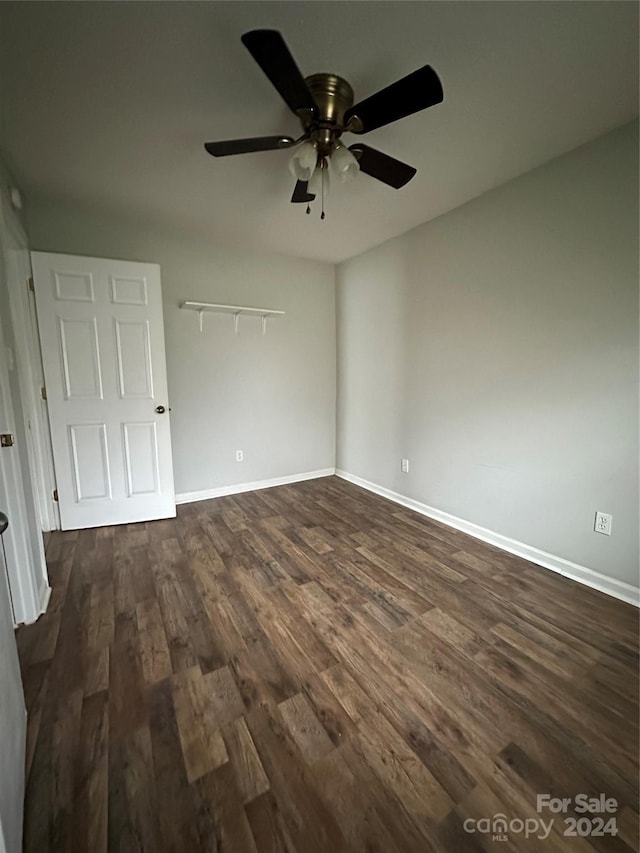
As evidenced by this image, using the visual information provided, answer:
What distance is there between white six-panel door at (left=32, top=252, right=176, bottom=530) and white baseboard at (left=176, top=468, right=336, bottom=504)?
0.40 meters

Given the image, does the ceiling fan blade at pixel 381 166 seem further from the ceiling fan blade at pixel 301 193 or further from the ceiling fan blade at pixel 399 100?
the ceiling fan blade at pixel 301 193

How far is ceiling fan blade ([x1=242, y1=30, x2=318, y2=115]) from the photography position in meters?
1.02

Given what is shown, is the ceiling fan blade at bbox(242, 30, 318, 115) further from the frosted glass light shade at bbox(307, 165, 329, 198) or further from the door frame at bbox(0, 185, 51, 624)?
the door frame at bbox(0, 185, 51, 624)

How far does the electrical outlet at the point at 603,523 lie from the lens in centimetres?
199

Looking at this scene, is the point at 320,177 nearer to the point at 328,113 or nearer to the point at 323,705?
the point at 328,113

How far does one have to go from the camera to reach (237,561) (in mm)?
2346

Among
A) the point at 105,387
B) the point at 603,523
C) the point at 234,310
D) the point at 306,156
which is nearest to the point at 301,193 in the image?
the point at 306,156

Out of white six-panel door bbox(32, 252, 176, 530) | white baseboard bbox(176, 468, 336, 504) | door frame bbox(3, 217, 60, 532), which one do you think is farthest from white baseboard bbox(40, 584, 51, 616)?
white baseboard bbox(176, 468, 336, 504)

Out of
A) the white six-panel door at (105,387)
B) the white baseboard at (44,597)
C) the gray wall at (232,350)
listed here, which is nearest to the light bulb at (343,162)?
the white six-panel door at (105,387)

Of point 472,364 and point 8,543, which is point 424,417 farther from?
point 8,543

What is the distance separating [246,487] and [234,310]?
182 cm

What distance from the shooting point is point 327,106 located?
1521 mm

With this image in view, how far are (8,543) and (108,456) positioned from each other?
1284 mm

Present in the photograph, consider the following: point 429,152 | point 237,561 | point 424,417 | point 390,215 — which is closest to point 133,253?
point 390,215
